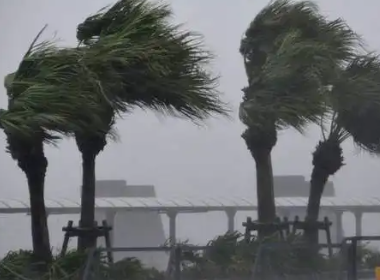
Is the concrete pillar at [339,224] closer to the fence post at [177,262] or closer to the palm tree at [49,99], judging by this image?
the palm tree at [49,99]

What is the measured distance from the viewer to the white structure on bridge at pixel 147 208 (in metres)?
19.5

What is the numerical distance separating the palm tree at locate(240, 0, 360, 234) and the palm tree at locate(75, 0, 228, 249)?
56.3 inches

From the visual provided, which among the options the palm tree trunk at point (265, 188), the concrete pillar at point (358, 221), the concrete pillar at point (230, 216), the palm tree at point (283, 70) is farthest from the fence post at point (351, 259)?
the concrete pillar at point (358, 221)

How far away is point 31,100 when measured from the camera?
46.2 ft

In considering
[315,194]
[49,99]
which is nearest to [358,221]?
[315,194]

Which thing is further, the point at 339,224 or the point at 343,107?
the point at 339,224

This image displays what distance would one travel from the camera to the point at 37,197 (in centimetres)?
1553

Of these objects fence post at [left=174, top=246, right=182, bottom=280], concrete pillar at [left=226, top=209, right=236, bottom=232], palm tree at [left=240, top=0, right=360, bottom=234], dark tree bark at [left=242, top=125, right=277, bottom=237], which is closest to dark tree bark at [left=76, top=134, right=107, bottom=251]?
palm tree at [left=240, top=0, right=360, bottom=234]

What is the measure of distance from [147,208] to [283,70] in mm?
4904

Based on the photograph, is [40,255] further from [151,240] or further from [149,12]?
[151,240]

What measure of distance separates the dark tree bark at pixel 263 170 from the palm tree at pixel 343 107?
0.81 metres

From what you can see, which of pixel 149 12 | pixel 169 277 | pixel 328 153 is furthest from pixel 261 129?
pixel 169 277

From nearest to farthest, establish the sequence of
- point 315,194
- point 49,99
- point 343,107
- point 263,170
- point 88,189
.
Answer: point 49,99
point 88,189
point 343,107
point 263,170
point 315,194

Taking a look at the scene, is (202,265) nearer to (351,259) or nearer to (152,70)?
(351,259)
